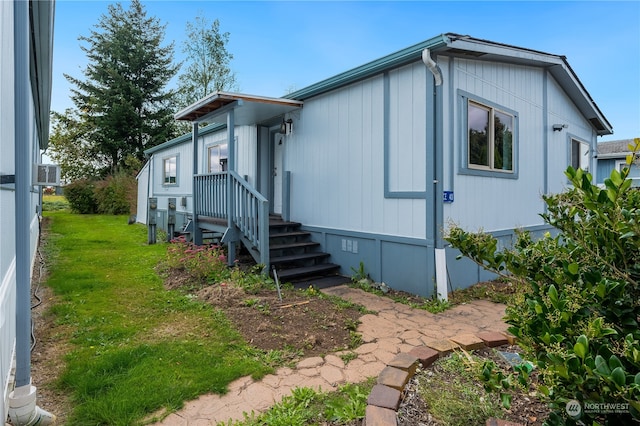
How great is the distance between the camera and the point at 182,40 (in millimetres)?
18719

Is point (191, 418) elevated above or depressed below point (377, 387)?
below

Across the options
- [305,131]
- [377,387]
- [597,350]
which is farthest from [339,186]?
[597,350]

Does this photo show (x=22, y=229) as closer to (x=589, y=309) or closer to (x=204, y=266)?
(x=589, y=309)

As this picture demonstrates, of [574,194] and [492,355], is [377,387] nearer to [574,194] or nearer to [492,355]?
[492,355]

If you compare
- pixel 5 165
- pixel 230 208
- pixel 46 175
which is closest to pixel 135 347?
pixel 5 165

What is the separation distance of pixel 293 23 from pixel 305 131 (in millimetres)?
6976

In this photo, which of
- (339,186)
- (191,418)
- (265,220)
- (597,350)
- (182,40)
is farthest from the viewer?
(182,40)

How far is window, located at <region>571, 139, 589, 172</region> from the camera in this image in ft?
27.9

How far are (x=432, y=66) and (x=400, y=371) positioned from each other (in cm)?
363

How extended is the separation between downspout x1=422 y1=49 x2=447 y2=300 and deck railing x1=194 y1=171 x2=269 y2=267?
7.67 ft

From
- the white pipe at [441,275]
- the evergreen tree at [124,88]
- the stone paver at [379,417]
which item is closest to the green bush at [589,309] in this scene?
the stone paver at [379,417]

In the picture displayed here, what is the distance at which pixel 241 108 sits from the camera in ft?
21.1

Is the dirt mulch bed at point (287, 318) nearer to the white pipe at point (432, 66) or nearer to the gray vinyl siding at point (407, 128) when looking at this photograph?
the gray vinyl siding at point (407, 128)

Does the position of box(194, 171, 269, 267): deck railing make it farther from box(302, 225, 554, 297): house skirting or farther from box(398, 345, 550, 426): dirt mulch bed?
box(398, 345, 550, 426): dirt mulch bed
